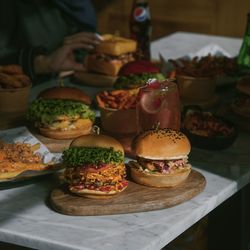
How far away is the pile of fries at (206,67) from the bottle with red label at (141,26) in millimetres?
330

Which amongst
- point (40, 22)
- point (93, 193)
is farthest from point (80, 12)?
point (93, 193)

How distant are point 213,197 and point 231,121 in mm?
586

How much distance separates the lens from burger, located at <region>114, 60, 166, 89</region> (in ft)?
9.20

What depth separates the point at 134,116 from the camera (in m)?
2.61

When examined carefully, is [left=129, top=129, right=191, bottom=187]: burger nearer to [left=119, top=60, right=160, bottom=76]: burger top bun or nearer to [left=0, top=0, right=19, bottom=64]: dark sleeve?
[left=119, top=60, right=160, bottom=76]: burger top bun

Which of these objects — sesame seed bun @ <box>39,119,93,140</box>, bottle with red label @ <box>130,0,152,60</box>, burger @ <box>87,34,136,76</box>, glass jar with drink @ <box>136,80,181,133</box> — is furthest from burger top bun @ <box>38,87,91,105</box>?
bottle with red label @ <box>130,0,152,60</box>

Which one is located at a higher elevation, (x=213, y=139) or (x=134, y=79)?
(x=134, y=79)

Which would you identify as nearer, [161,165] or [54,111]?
[161,165]

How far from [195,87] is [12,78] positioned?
2.35 ft

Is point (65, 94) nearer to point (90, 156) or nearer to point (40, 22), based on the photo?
point (90, 156)

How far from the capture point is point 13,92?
2.82 m

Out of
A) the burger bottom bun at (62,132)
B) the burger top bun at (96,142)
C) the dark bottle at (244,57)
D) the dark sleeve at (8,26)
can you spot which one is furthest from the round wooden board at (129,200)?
the dark sleeve at (8,26)

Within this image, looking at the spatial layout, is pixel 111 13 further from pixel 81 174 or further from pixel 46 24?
pixel 81 174

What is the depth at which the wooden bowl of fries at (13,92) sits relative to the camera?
9.25 ft
